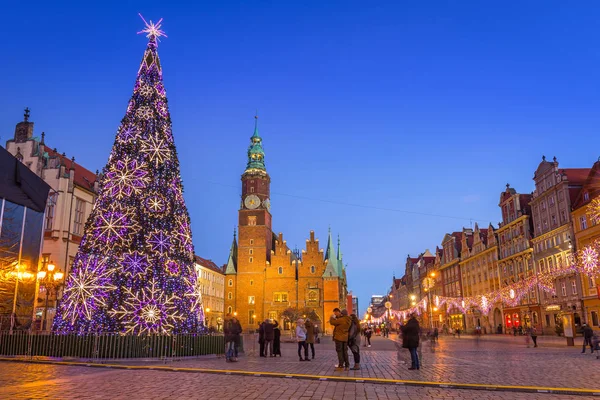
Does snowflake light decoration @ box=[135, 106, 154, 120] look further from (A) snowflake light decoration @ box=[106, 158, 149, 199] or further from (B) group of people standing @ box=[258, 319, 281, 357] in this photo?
(B) group of people standing @ box=[258, 319, 281, 357]

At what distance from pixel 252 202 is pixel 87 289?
6575cm

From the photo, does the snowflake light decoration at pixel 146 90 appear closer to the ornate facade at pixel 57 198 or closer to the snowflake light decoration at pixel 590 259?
the ornate facade at pixel 57 198

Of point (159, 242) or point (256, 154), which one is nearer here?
point (159, 242)

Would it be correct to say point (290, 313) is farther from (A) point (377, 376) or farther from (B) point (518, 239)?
(A) point (377, 376)

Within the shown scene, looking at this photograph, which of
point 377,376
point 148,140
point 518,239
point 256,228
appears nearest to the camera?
point 377,376

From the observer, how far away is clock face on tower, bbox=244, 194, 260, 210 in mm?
83625

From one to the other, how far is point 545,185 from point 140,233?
150ft

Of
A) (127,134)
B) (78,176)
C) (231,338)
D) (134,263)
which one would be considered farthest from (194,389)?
(78,176)

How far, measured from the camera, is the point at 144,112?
67.5ft

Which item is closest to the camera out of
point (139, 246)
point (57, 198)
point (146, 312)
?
point (146, 312)

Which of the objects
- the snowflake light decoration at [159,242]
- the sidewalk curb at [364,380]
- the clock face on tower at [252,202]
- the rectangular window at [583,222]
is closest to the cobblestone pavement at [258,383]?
the sidewalk curb at [364,380]

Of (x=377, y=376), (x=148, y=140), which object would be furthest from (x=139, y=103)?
(x=377, y=376)

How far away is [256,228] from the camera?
8169 centimetres

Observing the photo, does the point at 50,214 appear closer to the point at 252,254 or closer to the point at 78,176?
the point at 78,176
